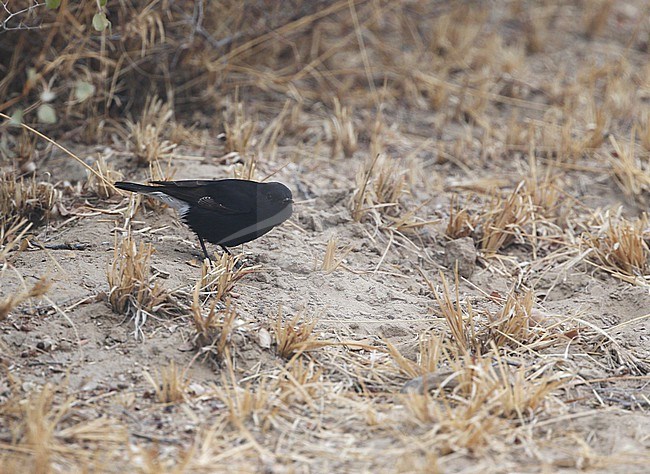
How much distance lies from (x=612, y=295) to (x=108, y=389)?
2423 mm

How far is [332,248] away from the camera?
3.88 metres

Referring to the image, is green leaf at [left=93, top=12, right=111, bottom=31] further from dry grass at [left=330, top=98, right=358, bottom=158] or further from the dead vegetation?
dry grass at [left=330, top=98, right=358, bottom=158]

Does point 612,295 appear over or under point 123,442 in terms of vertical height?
under

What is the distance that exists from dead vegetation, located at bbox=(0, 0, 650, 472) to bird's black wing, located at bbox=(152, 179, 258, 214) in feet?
0.93

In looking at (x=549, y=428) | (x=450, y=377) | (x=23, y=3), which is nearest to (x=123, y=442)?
(x=450, y=377)

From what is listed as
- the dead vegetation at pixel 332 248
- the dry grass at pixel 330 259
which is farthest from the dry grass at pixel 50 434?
the dry grass at pixel 330 259

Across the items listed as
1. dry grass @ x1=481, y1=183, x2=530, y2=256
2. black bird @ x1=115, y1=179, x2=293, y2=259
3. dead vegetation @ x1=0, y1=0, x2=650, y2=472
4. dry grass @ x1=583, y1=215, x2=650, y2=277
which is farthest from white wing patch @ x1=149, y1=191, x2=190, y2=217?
dry grass @ x1=583, y1=215, x2=650, y2=277

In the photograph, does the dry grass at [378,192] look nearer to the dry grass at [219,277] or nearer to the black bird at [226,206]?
the black bird at [226,206]

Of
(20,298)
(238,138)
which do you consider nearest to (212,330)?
(20,298)

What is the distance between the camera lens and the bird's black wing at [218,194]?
3.76 metres

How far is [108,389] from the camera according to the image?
9.70 ft

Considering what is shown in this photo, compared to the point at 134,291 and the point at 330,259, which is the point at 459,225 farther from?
the point at 134,291

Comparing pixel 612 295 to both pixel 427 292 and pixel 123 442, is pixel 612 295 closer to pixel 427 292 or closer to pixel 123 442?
pixel 427 292

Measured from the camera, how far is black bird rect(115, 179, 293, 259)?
3.74 meters
